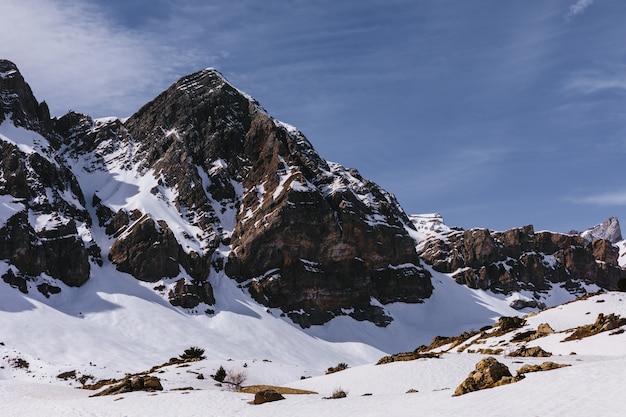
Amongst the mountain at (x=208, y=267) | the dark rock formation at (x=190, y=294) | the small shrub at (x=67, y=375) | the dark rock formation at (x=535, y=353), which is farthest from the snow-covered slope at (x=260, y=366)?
the dark rock formation at (x=190, y=294)

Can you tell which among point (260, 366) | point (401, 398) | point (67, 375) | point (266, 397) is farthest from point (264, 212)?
point (401, 398)

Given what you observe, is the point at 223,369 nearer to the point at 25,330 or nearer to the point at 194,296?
the point at 25,330

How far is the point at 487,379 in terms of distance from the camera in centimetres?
2583

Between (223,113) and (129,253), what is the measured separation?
205ft

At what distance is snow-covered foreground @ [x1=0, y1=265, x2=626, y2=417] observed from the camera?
23422mm

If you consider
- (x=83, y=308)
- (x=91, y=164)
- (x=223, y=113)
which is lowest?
(x=83, y=308)

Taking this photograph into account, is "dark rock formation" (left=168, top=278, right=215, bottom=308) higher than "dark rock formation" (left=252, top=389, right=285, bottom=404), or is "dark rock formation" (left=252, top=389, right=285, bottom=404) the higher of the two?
"dark rock formation" (left=168, top=278, right=215, bottom=308)

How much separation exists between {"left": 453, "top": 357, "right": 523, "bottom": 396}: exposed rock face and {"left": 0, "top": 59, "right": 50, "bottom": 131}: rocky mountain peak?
146 metres

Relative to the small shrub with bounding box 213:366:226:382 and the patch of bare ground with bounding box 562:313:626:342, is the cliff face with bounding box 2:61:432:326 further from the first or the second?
the patch of bare ground with bounding box 562:313:626:342

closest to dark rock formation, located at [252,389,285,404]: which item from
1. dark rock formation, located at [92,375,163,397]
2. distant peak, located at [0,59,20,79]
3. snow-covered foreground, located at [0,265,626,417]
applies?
snow-covered foreground, located at [0,265,626,417]

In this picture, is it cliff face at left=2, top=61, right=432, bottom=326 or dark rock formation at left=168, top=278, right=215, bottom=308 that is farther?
cliff face at left=2, top=61, right=432, bottom=326

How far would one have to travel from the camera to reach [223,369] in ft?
168

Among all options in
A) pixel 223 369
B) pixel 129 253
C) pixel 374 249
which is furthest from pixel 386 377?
pixel 374 249

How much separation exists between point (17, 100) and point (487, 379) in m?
154
